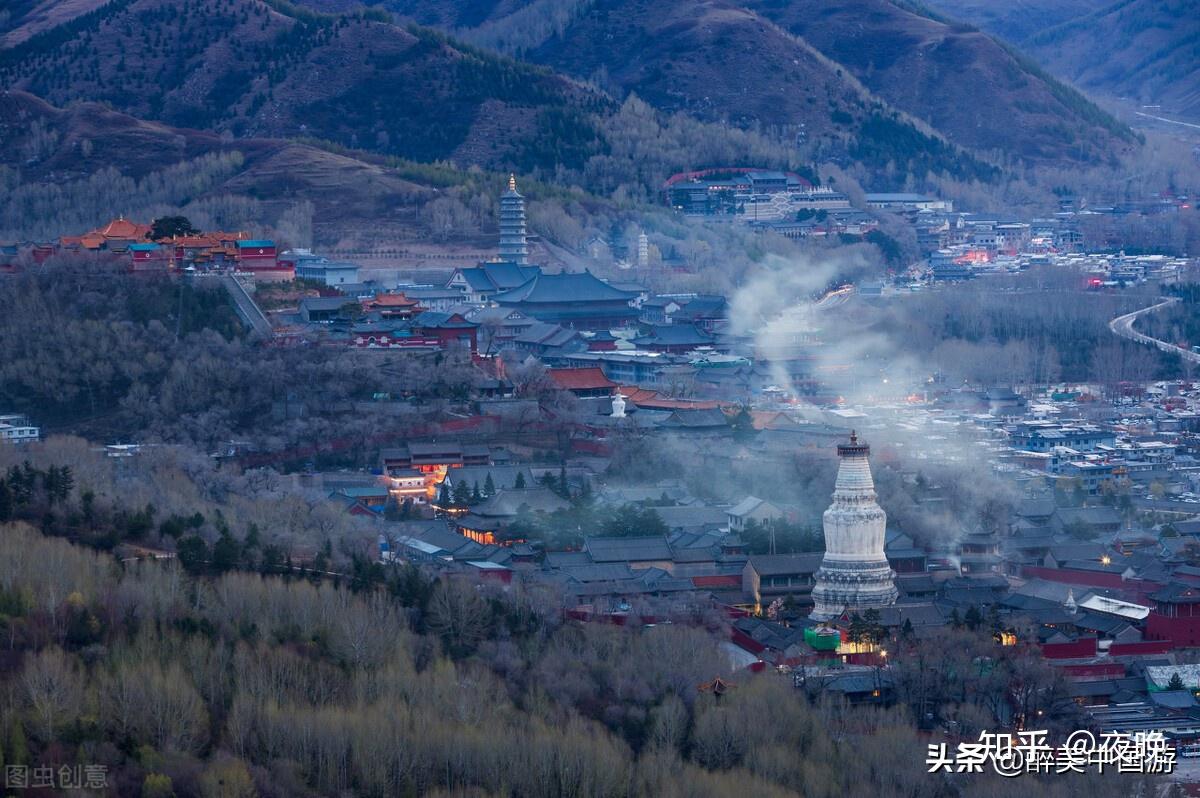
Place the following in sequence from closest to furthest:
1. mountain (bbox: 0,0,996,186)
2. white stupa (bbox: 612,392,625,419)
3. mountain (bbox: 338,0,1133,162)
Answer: white stupa (bbox: 612,392,625,419), mountain (bbox: 0,0,996,186), mountain (bbox: 338,0,1133,162)

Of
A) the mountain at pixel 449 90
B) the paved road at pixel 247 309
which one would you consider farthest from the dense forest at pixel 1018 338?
the mountain at pixel 449 90

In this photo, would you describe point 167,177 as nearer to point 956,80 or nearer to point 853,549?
point 853,549

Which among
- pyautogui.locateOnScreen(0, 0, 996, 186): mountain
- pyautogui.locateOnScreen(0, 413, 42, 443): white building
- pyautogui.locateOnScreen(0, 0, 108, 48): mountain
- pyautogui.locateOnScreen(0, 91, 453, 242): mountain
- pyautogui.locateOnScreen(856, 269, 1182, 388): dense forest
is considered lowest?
pyautogui.locateOnScreen(0, 413, 42, 443): white building

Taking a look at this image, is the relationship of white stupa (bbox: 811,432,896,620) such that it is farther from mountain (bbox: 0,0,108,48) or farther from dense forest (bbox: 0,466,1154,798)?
mountain (bbox: 0,0,108,48)

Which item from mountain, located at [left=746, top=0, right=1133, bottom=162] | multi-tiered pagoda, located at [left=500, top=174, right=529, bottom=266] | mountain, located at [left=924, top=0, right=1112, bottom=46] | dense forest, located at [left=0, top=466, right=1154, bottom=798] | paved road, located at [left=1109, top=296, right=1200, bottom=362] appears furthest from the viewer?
mountain, located at [left=924, top=0, right=1112, bottom=46]

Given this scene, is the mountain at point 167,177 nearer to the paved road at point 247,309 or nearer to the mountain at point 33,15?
the paved road at point 247,309

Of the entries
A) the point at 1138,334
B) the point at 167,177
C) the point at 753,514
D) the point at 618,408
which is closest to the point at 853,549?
the point at 753,514

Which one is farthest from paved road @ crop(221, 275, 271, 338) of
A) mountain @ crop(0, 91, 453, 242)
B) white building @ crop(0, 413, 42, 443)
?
mountain @ crop(0, 91, 453, 242)
